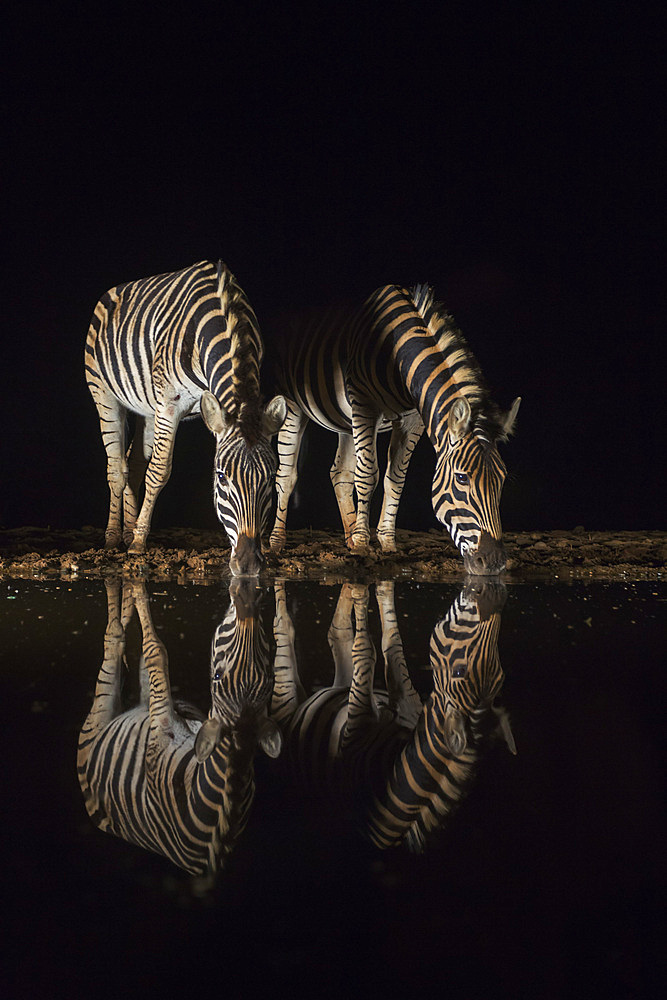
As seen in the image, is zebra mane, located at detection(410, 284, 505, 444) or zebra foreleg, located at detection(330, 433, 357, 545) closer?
zebra mane, located at detection(410, 284, 505, 444)

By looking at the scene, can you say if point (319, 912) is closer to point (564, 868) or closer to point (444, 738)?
point (564, 868)

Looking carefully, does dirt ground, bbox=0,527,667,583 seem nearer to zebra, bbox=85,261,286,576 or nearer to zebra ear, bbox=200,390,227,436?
zebra, bbox=85,261,286,576

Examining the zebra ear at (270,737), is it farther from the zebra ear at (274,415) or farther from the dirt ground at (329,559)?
the zebra ear at (274,415)

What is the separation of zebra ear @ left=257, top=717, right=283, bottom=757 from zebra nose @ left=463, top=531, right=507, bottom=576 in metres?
2.40

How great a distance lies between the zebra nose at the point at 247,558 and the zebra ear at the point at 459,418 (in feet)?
3.69

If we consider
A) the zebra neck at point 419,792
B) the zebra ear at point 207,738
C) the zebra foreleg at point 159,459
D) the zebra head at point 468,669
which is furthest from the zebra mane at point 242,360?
the zebra neck at point 419,792

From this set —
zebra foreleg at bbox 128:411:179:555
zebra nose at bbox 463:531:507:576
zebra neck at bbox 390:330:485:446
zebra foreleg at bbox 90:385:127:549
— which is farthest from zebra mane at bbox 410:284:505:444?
zebra foreleg at bbox 90:385:127:549

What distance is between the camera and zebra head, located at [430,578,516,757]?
5.27ft

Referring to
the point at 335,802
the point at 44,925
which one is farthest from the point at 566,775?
the point at 44,925

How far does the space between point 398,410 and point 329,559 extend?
975mm

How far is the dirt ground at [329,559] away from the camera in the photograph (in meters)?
4.19

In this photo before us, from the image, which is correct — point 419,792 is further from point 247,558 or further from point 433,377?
point 433,377

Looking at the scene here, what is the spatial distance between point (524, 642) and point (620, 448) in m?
5.13

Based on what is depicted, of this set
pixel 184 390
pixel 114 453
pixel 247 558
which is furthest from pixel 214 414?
pixel 114 453
